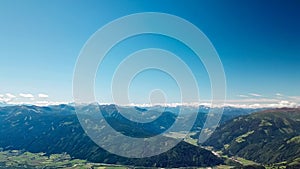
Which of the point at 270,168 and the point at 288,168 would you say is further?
the point at 270,168
